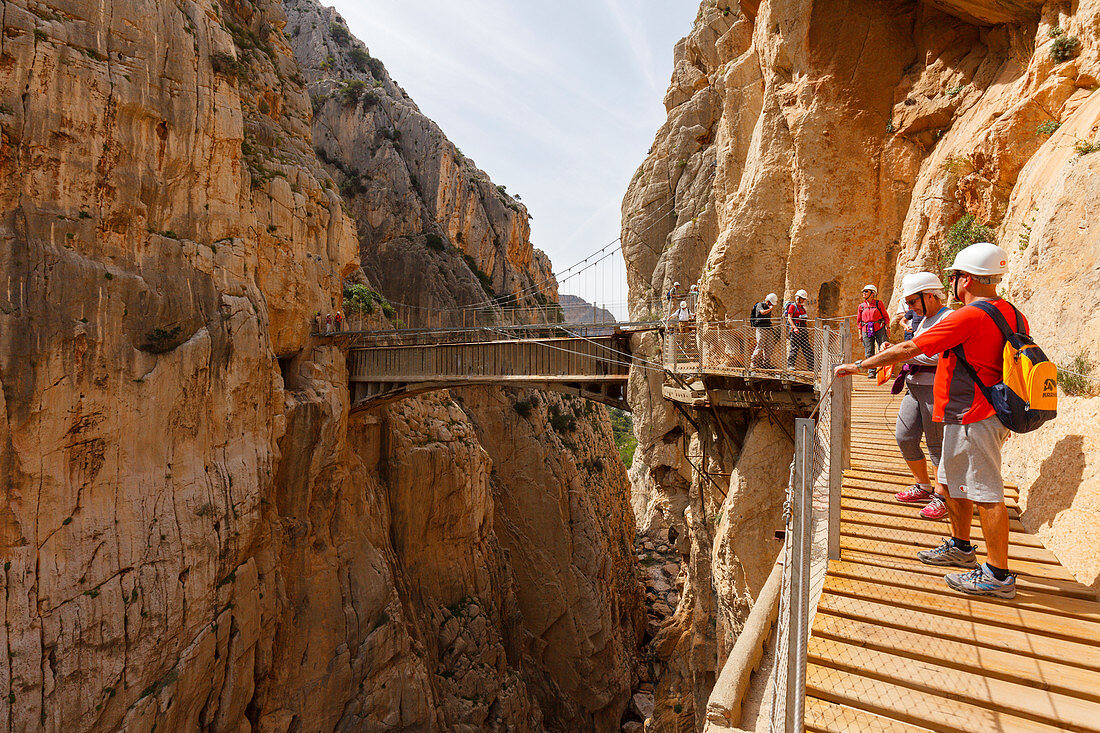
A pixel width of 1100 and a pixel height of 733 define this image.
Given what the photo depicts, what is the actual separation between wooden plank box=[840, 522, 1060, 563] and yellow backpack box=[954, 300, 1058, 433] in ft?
3.57

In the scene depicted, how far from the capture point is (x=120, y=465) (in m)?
9.78

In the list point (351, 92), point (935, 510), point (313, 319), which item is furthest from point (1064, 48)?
point (351, 92)

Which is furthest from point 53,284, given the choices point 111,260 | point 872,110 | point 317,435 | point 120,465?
point 872,110

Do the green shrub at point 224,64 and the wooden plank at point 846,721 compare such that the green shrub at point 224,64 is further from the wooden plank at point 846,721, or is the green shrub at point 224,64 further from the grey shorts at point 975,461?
A: the wooden plank at point 846,721

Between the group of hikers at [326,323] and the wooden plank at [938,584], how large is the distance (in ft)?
48.9

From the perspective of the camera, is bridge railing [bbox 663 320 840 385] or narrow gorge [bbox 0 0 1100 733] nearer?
bridge railing [bbox 663 320 840 385]

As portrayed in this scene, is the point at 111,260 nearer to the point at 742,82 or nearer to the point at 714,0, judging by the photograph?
the point at 742,82

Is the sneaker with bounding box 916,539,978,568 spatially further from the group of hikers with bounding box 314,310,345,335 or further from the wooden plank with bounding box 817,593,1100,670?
the group of hikers with bounding box 314,310,345,335

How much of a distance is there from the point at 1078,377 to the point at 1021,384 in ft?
5.65

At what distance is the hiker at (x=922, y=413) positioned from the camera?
373 cm

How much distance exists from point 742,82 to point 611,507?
2242cm

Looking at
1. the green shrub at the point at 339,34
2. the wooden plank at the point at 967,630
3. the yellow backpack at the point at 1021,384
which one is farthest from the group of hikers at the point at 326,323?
the green shrub at the point at 339,34

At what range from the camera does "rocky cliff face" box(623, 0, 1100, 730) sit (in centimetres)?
419

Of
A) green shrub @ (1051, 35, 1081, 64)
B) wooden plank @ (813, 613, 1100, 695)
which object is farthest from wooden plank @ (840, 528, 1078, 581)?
green shrub @ (1051, 35, 1081, 64)
